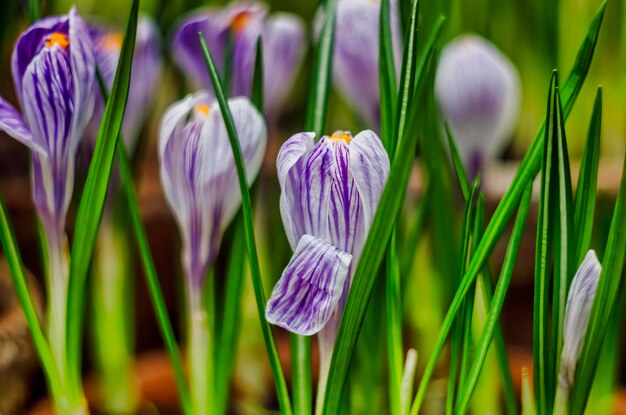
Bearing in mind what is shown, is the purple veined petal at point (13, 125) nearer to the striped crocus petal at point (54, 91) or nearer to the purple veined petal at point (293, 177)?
the striped crocus petal at point (54, 91)

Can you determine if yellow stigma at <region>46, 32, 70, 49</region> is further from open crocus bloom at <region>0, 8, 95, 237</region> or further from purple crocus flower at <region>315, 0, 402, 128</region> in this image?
purple crocus flower at <region>315, 0, 402, 128</region>

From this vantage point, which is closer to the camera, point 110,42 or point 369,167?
point 369,167

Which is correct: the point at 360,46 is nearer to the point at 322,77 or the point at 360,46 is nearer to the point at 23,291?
the point at 322,77

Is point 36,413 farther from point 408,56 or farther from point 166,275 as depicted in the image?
point 408,56

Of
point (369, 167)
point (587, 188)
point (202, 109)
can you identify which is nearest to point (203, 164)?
point (202, 109)

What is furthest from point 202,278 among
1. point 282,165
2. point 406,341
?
point 406,341

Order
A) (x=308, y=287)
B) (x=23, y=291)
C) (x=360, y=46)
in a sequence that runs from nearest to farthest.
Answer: (x=308, y=287), (x=23, y=291), (x=360, y=46)
